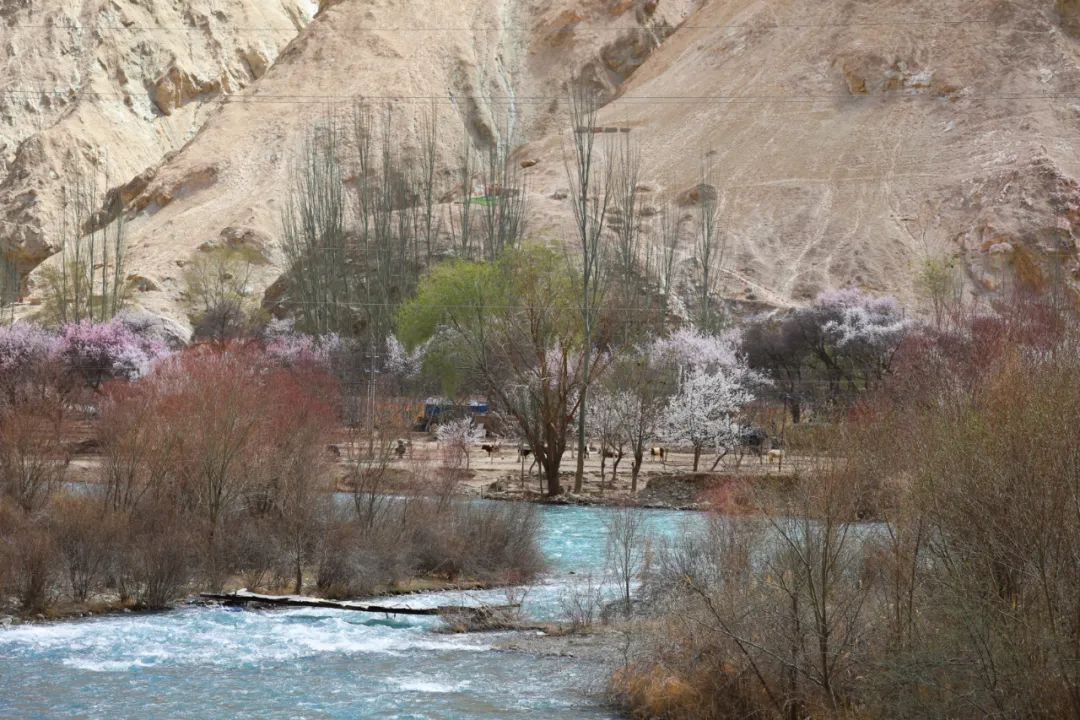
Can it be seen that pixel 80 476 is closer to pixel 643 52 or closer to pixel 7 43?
pixel 643 52

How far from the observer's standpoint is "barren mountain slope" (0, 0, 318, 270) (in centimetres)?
10069

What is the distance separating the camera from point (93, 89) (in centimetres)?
10844

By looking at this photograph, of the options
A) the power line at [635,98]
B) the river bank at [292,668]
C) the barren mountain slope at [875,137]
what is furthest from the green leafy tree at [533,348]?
the power line at [635,98]

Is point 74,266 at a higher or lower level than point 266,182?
lower

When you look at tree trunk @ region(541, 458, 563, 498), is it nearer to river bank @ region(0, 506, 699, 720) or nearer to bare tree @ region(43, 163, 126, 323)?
river bank @ region(0, 506, 699, 720)

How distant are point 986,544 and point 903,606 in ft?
4.74

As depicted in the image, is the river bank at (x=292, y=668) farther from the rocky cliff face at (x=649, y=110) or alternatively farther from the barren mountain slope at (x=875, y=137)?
the barren mountain slope at (x=875, y=137)

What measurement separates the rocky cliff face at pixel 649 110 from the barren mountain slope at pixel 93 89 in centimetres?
19

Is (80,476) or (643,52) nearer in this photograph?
(80,476)

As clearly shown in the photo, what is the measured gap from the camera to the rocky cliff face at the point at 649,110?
74.8 meters

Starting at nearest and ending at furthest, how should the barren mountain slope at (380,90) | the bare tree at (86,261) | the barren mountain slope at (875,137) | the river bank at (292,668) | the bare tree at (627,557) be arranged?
the river bank at (292,668)
the bare tree at (627,557)
the barren mountain slope at (875,137)
the bare tree at (86,261)
the barren mountain slope at (380,90)

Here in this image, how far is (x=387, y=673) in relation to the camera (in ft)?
54.4

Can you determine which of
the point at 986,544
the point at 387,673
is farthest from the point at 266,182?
the point at 986,544

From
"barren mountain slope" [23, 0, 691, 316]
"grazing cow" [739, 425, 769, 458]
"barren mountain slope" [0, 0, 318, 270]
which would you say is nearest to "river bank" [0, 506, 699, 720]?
"grazing cow" [739, 425, 769, 458]
